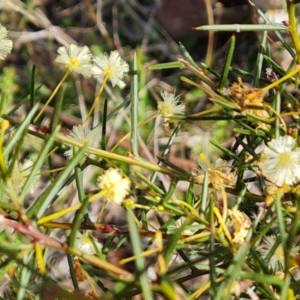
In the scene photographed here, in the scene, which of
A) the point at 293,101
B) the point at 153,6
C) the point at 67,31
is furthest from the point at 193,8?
the point at 293,101

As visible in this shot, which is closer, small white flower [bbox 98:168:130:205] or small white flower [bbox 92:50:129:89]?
small white flower [bbox 98:168:130:205]

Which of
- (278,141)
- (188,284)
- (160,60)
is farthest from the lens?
(160,60)

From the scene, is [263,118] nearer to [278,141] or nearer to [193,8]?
[278,141]

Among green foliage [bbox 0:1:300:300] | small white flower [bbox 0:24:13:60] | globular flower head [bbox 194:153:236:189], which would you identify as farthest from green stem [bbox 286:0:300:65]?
small white flower [bbox 0:24:13:60]

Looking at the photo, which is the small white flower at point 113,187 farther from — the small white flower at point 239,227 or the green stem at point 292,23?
the green stem at point 292,23

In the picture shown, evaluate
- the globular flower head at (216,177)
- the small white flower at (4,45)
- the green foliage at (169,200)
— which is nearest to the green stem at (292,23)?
the green foliage at (169,200)

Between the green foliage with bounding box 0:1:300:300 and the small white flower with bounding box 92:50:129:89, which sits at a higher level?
the small white flower with bounding box 92:50:129:89

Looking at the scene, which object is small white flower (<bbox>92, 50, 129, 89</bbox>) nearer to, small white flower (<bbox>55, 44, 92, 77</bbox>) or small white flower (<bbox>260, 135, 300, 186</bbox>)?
small white flower (<bbox>55, 44, 92, 77</bbox>)

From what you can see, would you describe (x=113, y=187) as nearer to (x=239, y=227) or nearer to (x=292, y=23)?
(x=239, y=227)

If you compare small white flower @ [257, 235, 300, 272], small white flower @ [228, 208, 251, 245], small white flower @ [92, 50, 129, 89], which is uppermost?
small white flower @ [92, 50, 129, 89]
